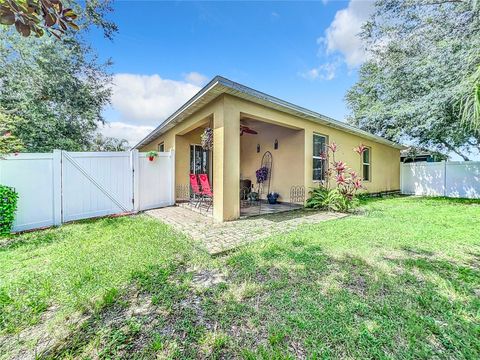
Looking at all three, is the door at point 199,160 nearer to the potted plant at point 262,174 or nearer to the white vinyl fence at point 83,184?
the white vinyl fence at point 83,184

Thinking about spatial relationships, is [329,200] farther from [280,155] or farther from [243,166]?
[243,166]

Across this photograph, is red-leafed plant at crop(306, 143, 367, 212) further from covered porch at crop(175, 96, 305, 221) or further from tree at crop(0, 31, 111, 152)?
tree at crop(0, 31, 111, 152)

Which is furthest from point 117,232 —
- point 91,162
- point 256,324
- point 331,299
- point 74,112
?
point 74,112

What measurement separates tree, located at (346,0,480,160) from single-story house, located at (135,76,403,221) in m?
1.88

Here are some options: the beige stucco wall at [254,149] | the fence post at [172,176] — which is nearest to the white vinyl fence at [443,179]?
the beige stucco wall at [254,149]

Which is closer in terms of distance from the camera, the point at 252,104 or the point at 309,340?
the point at 309,340

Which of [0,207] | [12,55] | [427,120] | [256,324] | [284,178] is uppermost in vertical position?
[12,55]

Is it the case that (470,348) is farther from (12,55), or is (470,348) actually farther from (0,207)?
(12,55)

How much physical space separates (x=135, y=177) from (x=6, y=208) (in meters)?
3.06

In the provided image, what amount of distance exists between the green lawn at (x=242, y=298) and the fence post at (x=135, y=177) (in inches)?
112

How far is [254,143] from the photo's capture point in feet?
32.2

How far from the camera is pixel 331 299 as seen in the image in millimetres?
2412

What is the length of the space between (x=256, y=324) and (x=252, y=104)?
17.5 ft

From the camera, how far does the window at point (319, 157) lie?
8.34 m
